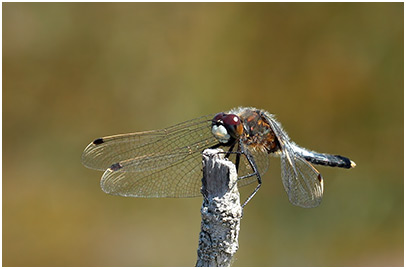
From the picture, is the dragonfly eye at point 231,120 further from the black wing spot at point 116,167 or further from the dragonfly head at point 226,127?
the black wing spot at point 116,167

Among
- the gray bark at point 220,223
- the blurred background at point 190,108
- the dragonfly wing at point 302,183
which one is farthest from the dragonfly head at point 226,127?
the blurred background at point 190,108

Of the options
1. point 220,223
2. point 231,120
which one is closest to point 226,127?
point 231,120

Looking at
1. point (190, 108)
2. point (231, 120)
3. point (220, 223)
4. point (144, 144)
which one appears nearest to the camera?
point (220, 223)

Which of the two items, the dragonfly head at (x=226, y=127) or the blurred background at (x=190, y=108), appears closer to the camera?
the dragonfly head at (x=226, y=127)

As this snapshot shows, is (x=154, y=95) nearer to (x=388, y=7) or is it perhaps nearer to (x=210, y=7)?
(x=210, y=7)

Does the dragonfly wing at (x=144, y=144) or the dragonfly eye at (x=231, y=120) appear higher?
the dragonfly eye at (x=231, y=120)

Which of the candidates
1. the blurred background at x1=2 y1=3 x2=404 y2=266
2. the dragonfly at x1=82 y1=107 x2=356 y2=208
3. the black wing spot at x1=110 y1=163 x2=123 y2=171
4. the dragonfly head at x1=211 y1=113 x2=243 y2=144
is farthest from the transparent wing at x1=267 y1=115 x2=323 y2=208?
the blurred background at x1=2 y1=3 x2=404 y2=266

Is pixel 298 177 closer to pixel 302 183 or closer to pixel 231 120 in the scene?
pixel 302 183
